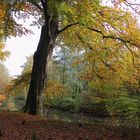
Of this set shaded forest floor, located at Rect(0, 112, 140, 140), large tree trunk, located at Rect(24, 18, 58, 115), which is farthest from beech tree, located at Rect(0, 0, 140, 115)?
shaded forest floor, located at Rect(0, 112, 140, 140)

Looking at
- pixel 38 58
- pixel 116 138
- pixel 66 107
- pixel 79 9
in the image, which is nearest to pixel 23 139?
pixel 116 138

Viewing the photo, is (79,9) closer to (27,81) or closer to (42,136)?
(42,136)

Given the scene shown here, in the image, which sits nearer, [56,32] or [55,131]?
[55,131]

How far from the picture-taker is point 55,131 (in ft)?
37.7

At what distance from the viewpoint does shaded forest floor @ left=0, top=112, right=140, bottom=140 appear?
10492 millimetres

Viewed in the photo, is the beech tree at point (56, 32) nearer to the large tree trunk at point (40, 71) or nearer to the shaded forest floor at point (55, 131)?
the large tree trunk at point (40, 71)

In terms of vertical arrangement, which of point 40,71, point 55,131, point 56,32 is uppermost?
point 56,32

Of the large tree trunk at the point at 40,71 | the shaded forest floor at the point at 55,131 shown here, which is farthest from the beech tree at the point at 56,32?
the shaded forest floor at the point at 55,131

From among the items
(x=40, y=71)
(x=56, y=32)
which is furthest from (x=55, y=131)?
(x=56, y=32)

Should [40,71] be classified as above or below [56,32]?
below

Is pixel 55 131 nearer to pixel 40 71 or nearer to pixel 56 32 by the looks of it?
pixel 40 71

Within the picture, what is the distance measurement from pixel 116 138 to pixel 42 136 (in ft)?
7.48

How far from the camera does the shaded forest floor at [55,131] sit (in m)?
10.5

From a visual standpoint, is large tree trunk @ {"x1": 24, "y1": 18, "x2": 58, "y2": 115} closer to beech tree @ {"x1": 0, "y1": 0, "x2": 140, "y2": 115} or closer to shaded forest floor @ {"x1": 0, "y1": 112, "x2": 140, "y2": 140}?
beech tree @ {"x1": 0, "y1": 0, "x2": 140, "y2": 115}
